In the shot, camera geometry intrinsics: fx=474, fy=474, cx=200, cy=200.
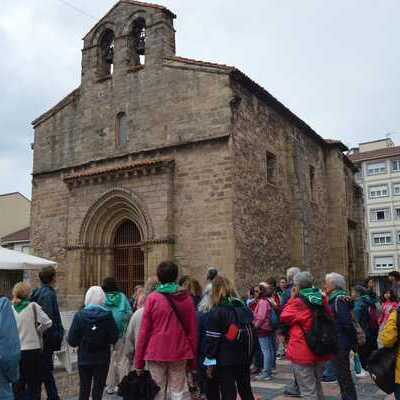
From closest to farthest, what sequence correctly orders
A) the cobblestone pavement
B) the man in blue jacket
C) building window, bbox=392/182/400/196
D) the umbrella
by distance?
the man in blue jacket < the cobblestone pavement < the umbrella < building window, bbox=392/182/400/196

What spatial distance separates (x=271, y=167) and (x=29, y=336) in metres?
11.3

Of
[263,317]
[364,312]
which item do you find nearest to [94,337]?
[263,317]

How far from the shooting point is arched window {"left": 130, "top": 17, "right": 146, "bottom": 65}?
15395 mm

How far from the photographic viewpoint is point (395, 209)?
49.3m

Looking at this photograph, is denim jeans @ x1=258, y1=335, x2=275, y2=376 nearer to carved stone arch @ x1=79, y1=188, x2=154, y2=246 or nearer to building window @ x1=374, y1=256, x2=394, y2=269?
carved stone arch @ x1=79, y1=188, x2=154, y2=246

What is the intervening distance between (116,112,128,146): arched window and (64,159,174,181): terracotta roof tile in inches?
40.0

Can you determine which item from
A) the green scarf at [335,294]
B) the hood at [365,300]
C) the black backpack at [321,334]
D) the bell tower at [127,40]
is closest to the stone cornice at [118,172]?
the bell tower at [127,40]

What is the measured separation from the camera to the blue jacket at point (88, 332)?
17.2 ft

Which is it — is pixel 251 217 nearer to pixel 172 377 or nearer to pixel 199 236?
pixel 199 236

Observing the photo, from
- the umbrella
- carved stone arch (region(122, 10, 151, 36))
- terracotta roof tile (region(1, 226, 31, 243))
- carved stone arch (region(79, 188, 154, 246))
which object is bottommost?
the umbrella

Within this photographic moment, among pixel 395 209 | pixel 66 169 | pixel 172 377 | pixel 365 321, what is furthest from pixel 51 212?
pixel 395 209

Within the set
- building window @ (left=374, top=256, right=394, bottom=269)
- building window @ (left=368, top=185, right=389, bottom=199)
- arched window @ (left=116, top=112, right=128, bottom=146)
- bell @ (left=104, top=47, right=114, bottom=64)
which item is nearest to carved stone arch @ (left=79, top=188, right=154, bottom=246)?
arched window @ (left=116, top=112, right=128, bottom=146)

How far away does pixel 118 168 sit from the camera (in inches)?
555

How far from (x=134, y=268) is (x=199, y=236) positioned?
294cm
